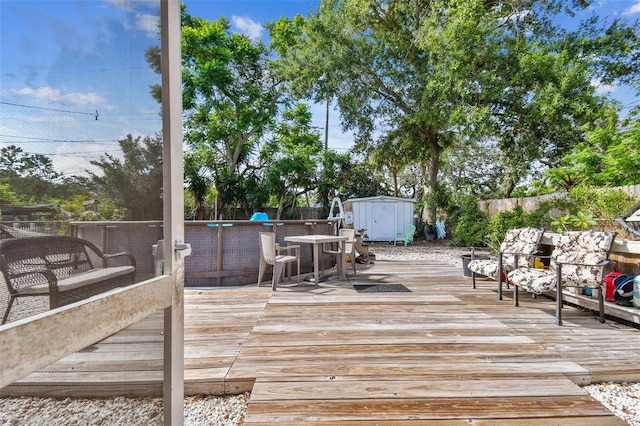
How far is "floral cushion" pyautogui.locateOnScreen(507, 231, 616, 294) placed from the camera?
3371 mm

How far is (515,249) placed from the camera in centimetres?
455

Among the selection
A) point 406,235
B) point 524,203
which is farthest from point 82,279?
point 406,235

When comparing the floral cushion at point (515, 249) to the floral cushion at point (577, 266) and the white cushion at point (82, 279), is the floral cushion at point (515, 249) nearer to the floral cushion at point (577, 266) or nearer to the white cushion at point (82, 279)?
the floral cushion at point (577, 266)

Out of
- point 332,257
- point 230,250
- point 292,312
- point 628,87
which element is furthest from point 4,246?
point 628,87

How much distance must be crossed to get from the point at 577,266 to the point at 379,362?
8.96ft

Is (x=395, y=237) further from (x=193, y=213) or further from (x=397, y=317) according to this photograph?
(x=397, y=317)

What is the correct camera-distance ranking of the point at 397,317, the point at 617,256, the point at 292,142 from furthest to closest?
the point at 292,142 < the point at 617,256 < the point at 397,317

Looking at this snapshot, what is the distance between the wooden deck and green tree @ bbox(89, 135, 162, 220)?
0.38 metres

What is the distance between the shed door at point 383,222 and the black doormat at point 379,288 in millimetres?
7587

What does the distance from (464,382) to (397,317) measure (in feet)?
4.37

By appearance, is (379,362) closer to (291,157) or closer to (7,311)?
(7,311)

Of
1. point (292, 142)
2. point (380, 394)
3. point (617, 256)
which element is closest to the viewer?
point (380, 394)

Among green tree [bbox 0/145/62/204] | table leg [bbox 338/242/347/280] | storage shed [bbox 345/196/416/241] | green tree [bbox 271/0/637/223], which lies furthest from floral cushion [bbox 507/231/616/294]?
storage shed [bbox 345/196/416/241]

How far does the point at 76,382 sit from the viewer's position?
76cm
